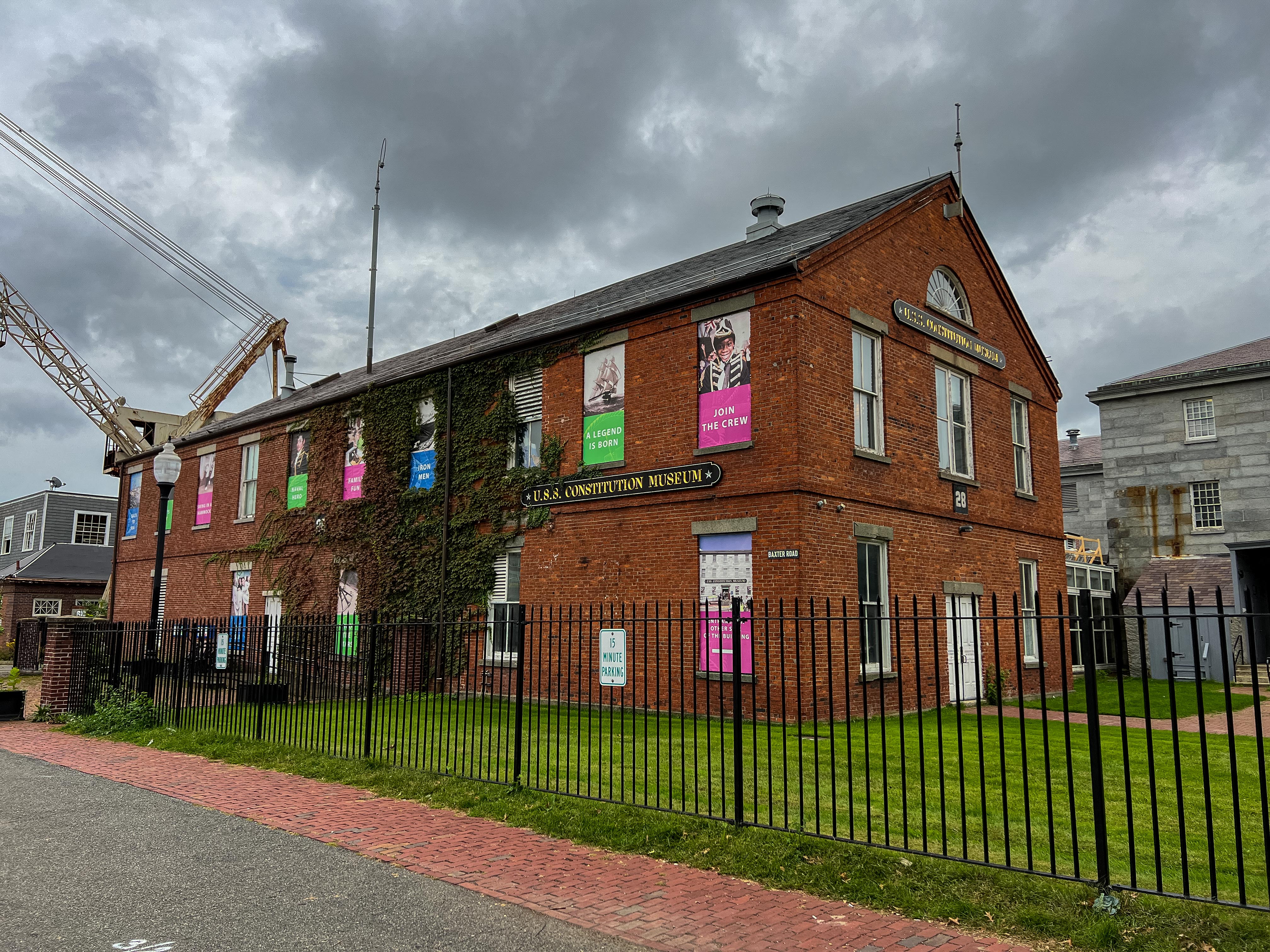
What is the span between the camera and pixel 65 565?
41844 millimetres

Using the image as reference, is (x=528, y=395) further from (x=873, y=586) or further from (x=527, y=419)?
(x=873, y=586)

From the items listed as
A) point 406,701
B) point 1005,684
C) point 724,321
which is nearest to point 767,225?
point 724,321

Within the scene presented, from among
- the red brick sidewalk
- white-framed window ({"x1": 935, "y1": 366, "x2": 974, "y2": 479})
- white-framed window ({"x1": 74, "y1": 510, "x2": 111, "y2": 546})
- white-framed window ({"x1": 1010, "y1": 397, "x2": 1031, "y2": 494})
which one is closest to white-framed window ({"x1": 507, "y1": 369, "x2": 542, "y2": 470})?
white-framed window ({"x1": 935, "y1": 366, "x2": 974, "y2": 479})

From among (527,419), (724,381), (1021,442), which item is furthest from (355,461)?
(1021,442)

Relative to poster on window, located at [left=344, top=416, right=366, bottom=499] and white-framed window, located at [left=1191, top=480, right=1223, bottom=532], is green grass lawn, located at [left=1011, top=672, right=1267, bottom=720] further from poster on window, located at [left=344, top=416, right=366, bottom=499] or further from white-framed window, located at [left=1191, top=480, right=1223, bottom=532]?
poster on window, located at [left=344, top=416, right=366, bottom=499]

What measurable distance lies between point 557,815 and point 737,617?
2465 millimetres

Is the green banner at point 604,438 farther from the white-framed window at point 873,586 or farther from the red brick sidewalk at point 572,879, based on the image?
the red brick sidewalk at point 572,879

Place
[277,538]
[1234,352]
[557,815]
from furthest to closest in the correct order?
[1234,352] → [277,538] → [557,815]

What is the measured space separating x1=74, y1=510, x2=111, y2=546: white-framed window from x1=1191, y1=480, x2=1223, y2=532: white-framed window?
165 ft

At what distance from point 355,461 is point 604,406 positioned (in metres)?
8.12

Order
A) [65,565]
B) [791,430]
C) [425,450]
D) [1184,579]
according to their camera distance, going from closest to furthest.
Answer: [791,430] → [425,450] → [1184,579] → [65,565]

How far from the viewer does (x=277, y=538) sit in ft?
77.2

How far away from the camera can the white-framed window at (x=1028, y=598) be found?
61.6ft

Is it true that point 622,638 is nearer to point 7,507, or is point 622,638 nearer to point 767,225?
point 767,225
